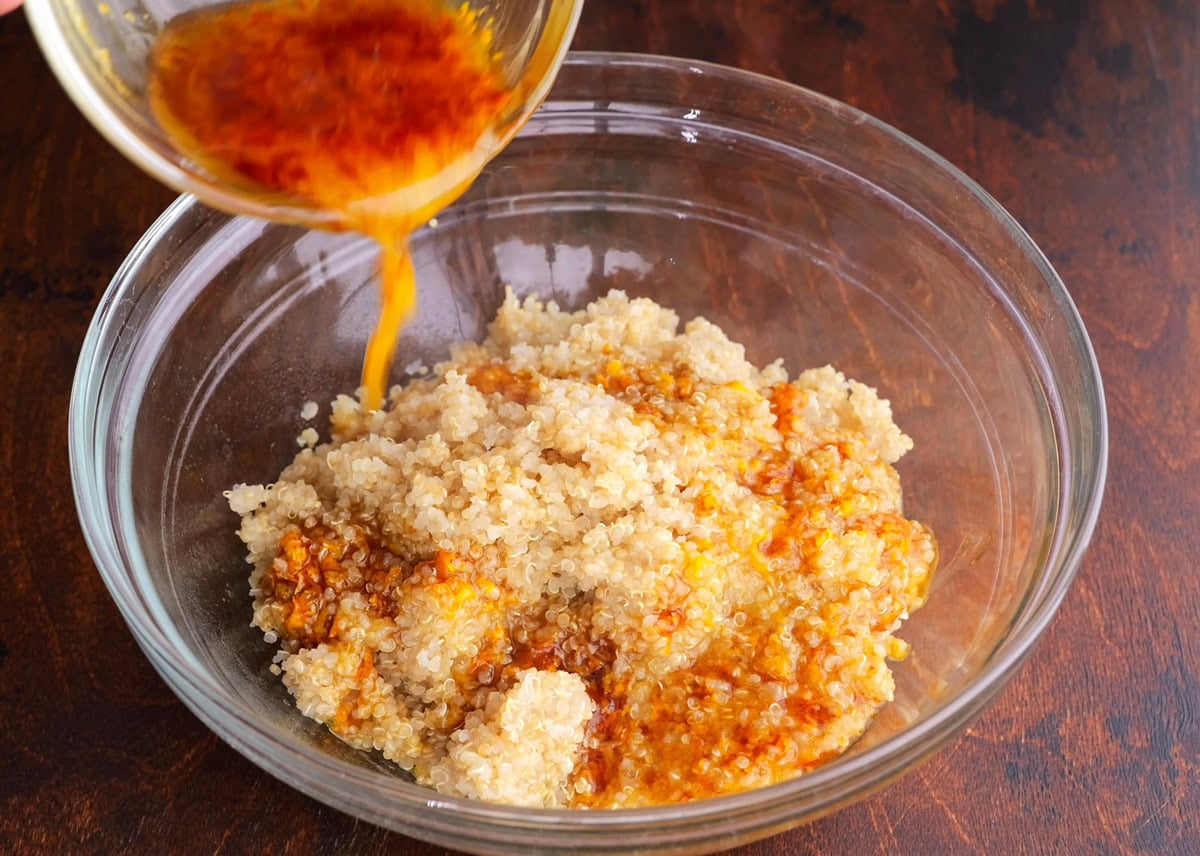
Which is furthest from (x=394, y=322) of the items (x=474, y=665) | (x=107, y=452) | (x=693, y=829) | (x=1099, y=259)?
(x=1099, y=259)

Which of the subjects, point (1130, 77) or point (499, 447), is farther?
point (1130, 77)

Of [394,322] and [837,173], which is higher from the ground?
[837,173]

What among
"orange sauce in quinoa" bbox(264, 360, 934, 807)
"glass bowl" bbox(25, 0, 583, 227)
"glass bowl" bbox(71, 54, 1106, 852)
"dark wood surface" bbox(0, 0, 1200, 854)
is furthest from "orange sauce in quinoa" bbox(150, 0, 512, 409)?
"dark wood surface" bbox(0, 0, 1200, 854)

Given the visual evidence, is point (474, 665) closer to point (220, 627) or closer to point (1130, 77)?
point (220, 627)

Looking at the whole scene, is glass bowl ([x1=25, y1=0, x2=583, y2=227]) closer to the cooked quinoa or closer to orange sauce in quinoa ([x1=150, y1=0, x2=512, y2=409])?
orange sauce in quinoa ([x1=150, y1=0, x2=512, y2=409])

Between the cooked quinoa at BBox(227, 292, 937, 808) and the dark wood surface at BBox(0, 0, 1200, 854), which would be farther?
the dark wood surface at BBox(0, 0, 1200, 854)

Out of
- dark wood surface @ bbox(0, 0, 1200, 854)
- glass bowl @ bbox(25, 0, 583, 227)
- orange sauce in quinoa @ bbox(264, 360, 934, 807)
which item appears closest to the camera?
glass bowl @ bbox(25, 0, 583, 227)

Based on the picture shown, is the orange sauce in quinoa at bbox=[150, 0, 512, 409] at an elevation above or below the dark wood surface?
above
